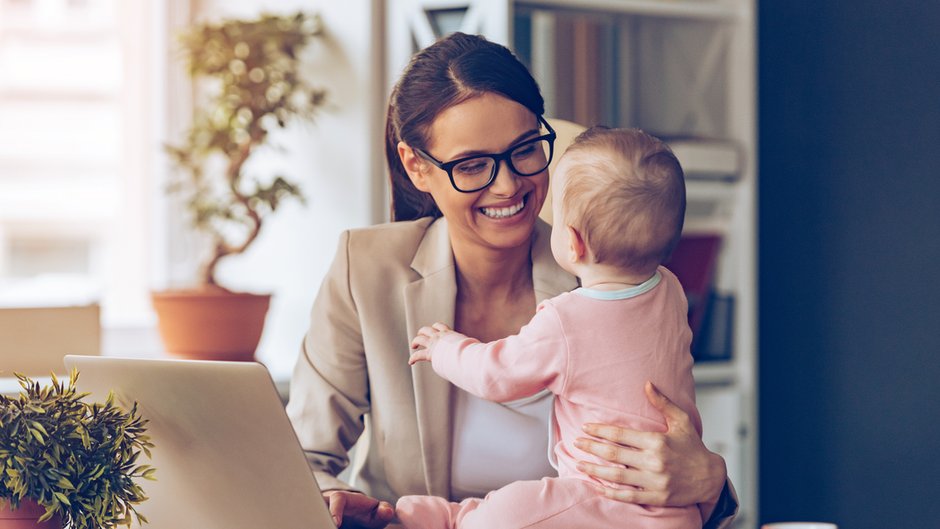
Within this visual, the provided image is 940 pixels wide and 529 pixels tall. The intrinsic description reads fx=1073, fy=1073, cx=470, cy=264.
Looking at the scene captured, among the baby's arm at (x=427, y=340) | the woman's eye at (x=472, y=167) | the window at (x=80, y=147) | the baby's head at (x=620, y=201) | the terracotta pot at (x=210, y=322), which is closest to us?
the baby's head at (x=620, y=201)

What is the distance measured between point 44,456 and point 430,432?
63 centimetres

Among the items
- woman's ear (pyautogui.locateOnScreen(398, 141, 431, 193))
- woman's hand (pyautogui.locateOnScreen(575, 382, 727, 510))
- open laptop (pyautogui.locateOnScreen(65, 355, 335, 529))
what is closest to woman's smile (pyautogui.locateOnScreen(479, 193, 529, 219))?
woman's ear (pyautogui.locateOnScreen(398, 141, 431, 193))

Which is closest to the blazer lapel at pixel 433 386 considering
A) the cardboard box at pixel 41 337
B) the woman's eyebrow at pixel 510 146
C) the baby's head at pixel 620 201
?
the woman's eyebrow at pixel 510 146

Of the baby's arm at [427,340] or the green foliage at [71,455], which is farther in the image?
the baby's arm at [427,340]

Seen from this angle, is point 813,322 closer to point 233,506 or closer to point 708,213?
point 708,213

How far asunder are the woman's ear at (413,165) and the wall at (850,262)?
1760 millimetres

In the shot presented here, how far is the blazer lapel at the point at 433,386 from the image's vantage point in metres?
1.60

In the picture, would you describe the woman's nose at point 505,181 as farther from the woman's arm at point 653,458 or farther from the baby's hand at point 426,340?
the woman's arm at point 653,458

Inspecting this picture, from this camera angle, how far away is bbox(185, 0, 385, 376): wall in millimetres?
2707

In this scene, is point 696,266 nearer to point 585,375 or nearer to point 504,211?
point 504,211

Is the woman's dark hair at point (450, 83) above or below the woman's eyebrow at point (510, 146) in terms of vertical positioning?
above

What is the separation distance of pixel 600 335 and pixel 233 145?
1672 millimetres

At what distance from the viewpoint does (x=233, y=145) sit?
270cm

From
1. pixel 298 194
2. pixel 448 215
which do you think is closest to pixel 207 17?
pixel 298 194
